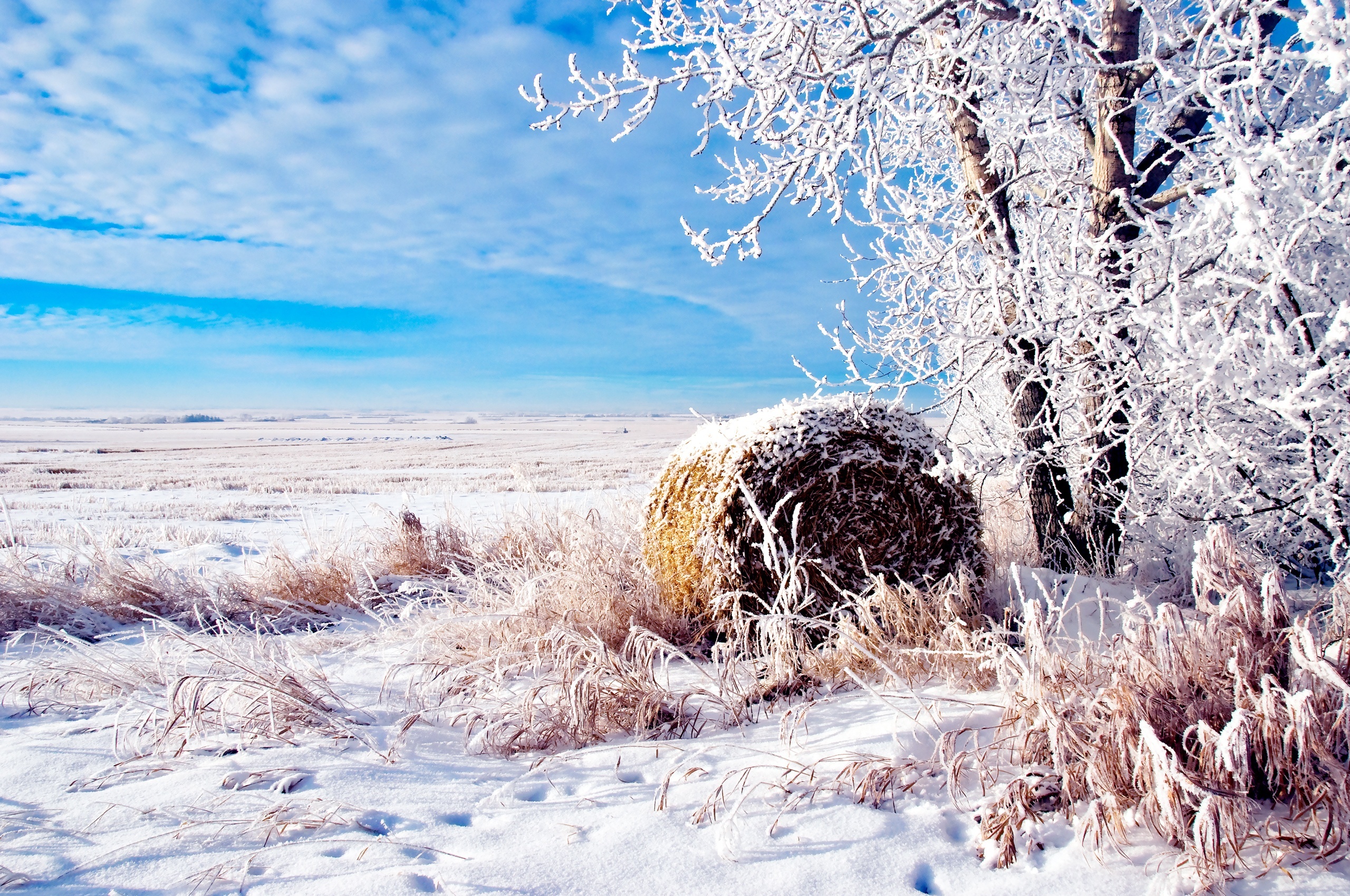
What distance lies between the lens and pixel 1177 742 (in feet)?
6.33

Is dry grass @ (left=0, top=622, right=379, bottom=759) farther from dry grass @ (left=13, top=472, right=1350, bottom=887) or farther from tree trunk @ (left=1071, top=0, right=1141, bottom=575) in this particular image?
tree trunk @ (left=1071, top=0, right=1141, bottom=575)

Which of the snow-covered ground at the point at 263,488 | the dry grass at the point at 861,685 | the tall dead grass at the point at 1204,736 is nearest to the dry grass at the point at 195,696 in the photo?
the dry grass at the point at 861,685

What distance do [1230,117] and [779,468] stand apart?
2287mm

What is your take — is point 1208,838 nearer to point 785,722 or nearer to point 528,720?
point 785,722

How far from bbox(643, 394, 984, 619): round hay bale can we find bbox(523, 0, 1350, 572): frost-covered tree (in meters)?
0.41

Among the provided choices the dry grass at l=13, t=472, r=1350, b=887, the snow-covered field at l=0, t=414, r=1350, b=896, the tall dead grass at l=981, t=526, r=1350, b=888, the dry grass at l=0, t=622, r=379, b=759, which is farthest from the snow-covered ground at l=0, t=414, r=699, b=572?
the tall dead grass at l=981, t=526, r=1350, b=888

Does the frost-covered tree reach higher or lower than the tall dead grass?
higher

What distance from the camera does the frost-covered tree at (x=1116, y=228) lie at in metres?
2.85

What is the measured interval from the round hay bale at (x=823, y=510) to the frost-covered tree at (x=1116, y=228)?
0.41 m

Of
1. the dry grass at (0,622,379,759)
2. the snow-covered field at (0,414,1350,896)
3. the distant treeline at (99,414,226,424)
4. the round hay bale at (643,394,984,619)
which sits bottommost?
the snow-covered field at (0,414,1350,896)

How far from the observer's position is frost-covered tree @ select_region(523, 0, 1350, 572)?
9.34 feet

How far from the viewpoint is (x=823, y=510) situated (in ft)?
12.0

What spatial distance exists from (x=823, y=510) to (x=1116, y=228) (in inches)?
75.4

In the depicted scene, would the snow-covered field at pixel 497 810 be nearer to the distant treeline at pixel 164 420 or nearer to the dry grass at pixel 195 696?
the dry grass at pixel 195 696
